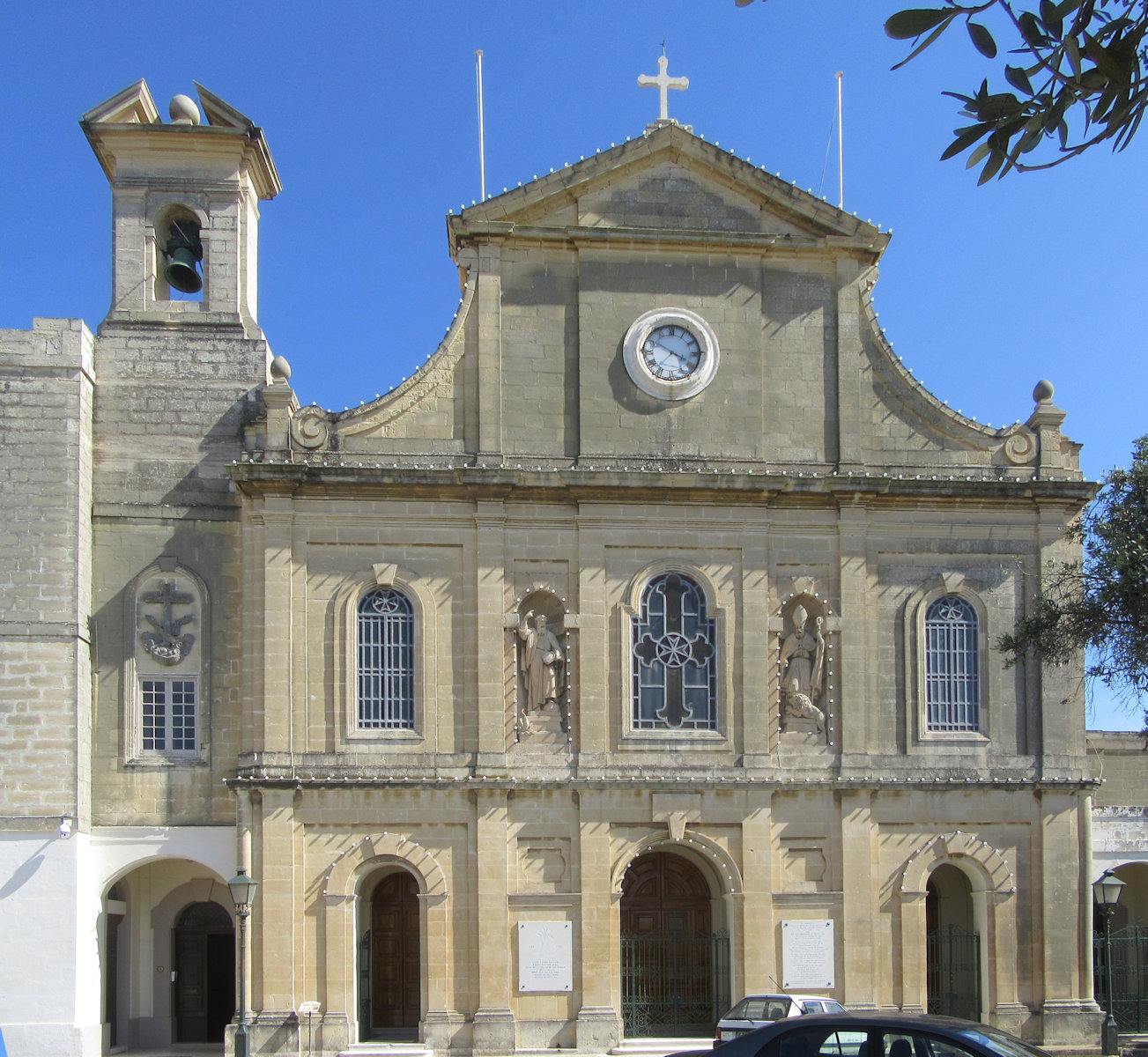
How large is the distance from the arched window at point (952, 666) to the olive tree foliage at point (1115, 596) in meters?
3.13

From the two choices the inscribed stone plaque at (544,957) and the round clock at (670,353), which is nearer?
the inscribed stone plaque at (544,957)

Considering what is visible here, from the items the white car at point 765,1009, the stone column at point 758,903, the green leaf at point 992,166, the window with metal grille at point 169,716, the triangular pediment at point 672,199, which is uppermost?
the triangular pediment at point 672,199

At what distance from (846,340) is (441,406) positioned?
7611 millimetres

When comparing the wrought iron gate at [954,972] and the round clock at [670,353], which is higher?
the round clock at [670,353]

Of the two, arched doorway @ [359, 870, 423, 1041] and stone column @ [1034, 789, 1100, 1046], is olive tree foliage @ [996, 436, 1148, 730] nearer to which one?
stone column @ [1034, 789, 1100, 1046]

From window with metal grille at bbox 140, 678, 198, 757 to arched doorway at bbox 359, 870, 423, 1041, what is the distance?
4.33 metres

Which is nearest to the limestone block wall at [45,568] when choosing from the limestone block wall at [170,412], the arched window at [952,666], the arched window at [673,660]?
the limestone block wall at [170,412]

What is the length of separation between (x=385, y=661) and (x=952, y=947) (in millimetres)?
11513

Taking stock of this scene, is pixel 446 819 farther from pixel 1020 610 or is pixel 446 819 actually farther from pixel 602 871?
A: pixel 1020 610

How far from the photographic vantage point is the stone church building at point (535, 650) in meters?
25.3

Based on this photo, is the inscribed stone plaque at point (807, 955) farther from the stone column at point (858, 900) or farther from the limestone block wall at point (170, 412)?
the limestone block wall at point (170, 412)

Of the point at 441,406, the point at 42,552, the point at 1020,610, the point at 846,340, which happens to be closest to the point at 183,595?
the point at 42,552

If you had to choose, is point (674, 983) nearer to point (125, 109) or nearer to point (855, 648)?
point (855, 648)

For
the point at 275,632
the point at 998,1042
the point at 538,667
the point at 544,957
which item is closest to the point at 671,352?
the point at 538,667
